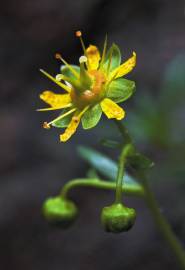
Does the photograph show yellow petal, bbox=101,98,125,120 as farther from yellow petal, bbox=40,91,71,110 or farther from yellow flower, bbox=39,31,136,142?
yellow petal, bbox=40,91,71,110

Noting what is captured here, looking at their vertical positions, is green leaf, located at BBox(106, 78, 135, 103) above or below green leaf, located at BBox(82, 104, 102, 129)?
above

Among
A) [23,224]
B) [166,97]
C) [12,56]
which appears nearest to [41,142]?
[23,224]

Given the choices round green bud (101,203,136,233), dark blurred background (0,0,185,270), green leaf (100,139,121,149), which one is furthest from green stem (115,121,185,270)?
dark blurred background (0,0,185,270)

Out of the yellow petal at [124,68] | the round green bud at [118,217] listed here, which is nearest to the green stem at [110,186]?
the round green bud at [118,217]

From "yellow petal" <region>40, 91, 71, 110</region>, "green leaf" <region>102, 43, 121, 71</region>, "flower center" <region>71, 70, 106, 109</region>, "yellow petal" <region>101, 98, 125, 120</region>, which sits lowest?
"yellow petal" <region>101, 98, 125, 120</region>

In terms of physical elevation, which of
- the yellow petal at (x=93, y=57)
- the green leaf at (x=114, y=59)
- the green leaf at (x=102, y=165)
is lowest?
the green leaf at (x=102, y=165)

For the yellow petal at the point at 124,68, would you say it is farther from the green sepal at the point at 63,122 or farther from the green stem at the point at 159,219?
the green stem at the point at 159,219
